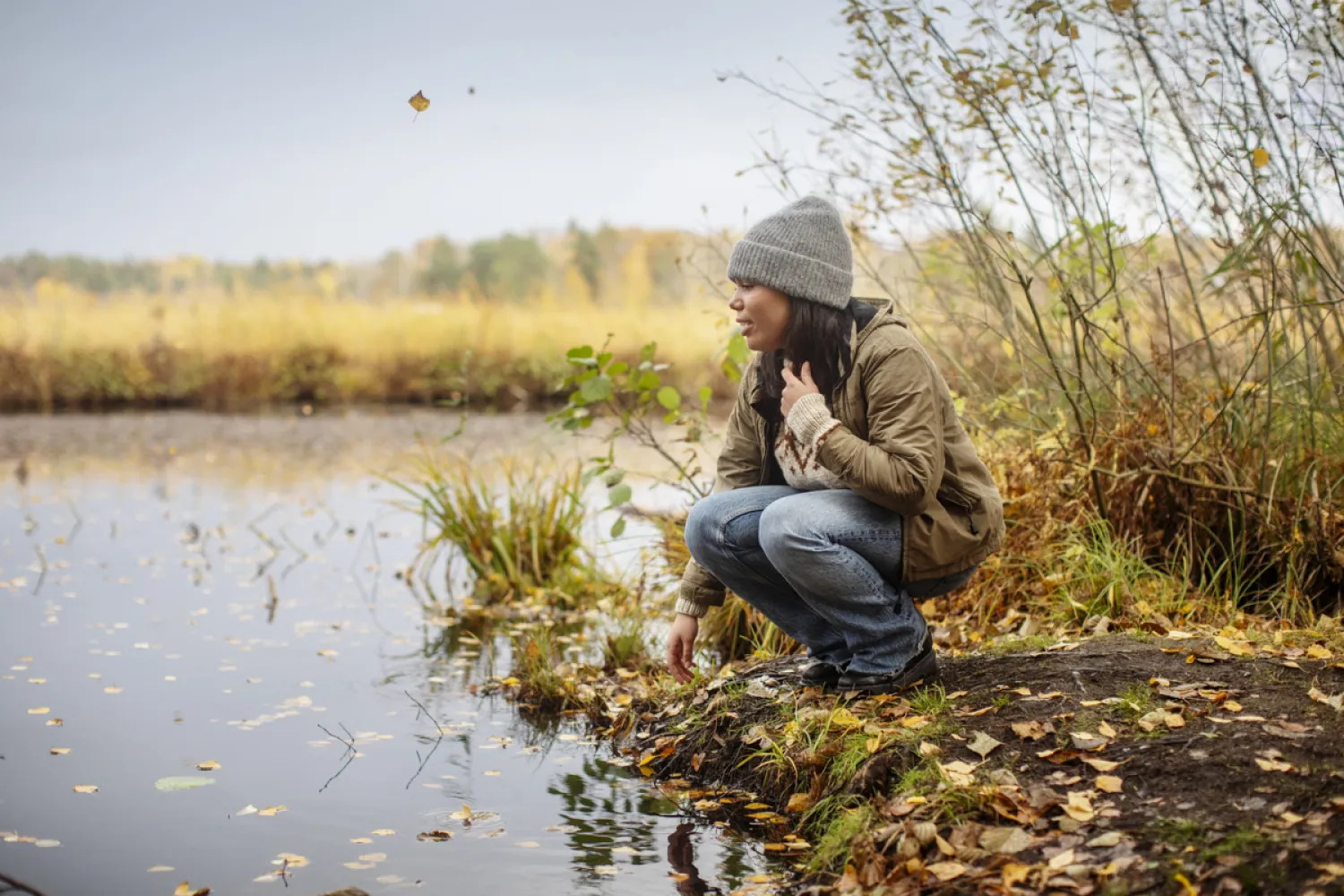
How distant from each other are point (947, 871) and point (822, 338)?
1373 millimetres

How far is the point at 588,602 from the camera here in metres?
6.21

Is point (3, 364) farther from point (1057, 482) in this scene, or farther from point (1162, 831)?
point (1162, 831)

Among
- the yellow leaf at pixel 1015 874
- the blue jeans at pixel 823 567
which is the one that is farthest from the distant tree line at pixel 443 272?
the yellow leaf at pixel 1015 874

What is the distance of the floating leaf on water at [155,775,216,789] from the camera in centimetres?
364

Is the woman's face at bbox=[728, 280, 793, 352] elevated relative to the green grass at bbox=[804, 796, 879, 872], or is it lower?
elevated

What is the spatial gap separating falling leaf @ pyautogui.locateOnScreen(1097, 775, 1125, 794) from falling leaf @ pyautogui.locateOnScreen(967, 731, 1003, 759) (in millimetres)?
299

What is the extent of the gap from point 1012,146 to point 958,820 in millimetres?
2987

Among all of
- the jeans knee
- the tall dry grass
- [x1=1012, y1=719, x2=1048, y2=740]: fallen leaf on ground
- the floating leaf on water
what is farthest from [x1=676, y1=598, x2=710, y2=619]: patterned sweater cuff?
the tall dry grass

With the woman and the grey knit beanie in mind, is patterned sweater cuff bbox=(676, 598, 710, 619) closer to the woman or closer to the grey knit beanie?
the woman

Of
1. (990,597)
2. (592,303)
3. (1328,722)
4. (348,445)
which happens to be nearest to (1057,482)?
(990,597)

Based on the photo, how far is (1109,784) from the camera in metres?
2.73

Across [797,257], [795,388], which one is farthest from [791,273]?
[795,388]

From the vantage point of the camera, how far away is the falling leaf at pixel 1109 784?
2.71 metres

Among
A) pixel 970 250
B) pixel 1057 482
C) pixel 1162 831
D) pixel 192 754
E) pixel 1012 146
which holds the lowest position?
pixel 192 754
